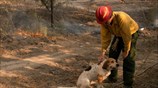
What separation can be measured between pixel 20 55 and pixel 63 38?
274 cm

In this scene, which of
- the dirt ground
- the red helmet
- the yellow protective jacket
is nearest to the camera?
the red helmet

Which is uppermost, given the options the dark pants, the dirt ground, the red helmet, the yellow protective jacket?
the red helmet

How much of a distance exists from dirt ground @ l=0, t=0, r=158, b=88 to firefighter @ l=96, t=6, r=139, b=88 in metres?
0.72

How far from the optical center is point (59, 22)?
14562 mm

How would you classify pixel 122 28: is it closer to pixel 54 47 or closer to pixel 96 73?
pixel 96 73

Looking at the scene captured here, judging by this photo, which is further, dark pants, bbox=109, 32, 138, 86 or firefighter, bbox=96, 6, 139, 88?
dark pants, bbox=109, 32, 138, 86

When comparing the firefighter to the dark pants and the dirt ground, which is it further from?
the dirt ground

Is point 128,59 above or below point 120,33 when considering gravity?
below

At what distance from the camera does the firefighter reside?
231 inches

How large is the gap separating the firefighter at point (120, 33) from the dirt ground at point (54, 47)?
28.4 inches

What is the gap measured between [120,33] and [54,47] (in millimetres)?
5010

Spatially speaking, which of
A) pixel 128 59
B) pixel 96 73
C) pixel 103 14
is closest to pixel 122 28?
pixel 103 14

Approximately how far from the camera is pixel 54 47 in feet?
36.3

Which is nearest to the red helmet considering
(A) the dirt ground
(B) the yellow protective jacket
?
(B) the yellow protective jacket
